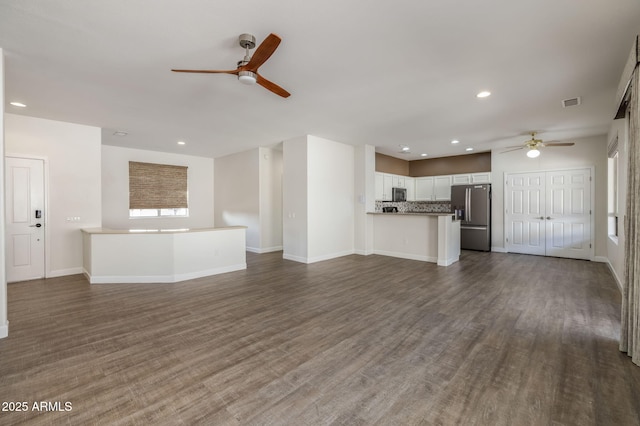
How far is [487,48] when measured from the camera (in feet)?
8.89

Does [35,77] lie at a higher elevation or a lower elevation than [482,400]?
higher

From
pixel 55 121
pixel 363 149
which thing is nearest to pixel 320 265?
pixel 363 149

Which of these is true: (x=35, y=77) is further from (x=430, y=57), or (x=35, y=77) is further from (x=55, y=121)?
(x=430, y=57)

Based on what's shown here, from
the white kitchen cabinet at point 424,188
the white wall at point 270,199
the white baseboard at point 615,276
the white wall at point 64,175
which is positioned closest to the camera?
the white baseboard at point 615,276

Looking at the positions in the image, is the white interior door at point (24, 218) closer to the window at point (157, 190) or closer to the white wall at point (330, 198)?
the window at point (157, 190)

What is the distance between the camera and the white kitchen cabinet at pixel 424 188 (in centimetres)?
899

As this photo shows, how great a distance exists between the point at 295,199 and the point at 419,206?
4.90 metres

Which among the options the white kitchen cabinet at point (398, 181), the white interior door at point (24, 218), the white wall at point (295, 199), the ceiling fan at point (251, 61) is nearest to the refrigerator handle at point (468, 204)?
the white kitchen cabinet at point (398, 181)

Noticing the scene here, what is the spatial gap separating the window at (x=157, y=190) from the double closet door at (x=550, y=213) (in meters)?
9.14

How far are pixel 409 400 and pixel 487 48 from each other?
10.3ft

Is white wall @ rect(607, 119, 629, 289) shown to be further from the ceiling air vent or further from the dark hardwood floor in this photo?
the ceiling air vent

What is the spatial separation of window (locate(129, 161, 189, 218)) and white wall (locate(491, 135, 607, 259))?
29.2ft

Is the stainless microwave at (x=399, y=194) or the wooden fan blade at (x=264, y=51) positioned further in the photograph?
the stainless microwave at (x=399, y=194)

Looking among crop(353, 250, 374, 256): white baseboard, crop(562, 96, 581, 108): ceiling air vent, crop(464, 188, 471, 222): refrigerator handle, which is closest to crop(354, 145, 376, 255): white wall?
crop(353, 250, 374, 256): white baseboard
